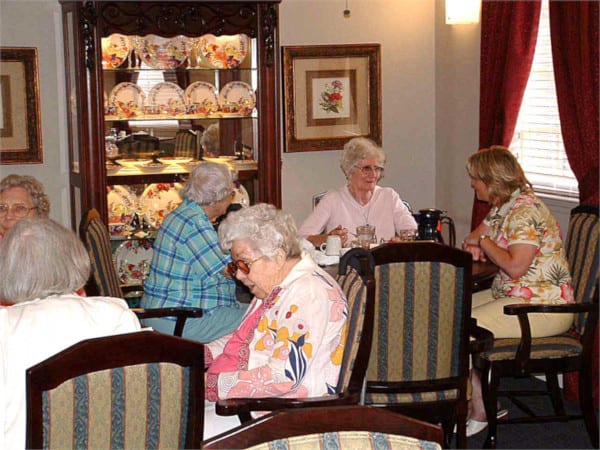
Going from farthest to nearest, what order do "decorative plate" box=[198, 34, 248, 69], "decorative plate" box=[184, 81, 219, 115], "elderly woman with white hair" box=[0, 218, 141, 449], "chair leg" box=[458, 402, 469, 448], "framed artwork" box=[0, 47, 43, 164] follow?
"decorative plate" box=[184, 81, 219, 115], "decorative plate" box=[198, 34, 248, 69], "framed artwork" box=[0, 47, 43, 164], "chair leg" box=[458, 402, 469, 448], "elderly woman with white hair" box=[0, 218, 141, 449]

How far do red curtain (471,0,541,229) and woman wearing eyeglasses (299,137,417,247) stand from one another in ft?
2.56

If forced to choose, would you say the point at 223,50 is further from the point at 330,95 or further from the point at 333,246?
the point at 333,246

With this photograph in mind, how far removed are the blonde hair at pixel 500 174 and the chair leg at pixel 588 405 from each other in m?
0.83

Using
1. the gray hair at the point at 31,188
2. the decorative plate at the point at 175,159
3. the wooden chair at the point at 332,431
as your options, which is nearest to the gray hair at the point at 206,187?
the gray hair at the point at 31,188

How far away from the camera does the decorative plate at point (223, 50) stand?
523 centimetres

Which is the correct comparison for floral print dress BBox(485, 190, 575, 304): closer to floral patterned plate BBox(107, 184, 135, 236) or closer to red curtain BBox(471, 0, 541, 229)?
red curtain BBox(471, 0, 541, 229)

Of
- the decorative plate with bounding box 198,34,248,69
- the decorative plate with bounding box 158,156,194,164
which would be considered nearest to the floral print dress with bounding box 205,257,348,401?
the decorative plate with bounding box 158,156,194,164

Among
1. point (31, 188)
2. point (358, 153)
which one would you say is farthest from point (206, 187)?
point (358, 153)

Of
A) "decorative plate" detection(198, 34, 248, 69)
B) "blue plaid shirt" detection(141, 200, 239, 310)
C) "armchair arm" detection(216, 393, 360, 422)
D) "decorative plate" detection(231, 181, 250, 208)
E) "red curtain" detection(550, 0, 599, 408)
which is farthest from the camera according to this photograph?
"decorative plate" detection(231, 181, 250, 208)

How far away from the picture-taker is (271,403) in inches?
105

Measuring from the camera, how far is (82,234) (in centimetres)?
388

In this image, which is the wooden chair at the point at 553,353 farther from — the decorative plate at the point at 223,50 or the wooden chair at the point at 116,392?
the decorative plate at the point at 223,50

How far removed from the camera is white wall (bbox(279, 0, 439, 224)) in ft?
18.7

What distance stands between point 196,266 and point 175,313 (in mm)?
217
